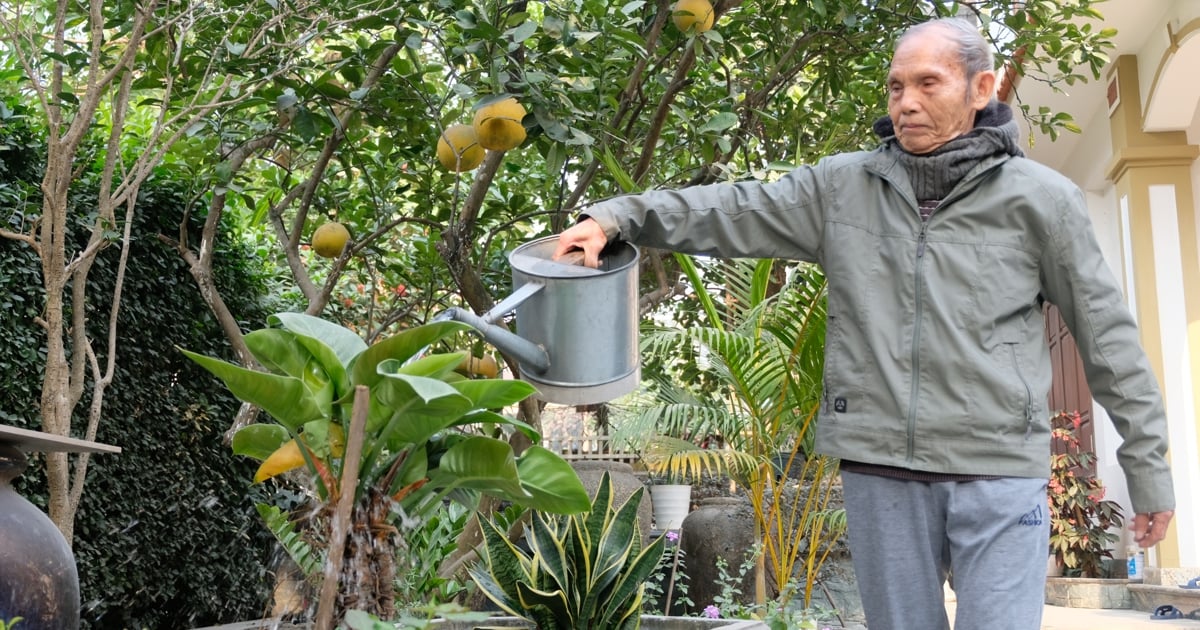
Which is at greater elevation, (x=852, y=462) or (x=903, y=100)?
(x=903, y=100)

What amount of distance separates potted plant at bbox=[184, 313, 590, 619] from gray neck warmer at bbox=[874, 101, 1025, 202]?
81 centimetres

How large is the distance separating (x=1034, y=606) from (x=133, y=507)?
365 cm

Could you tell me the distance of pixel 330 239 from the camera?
4211mm

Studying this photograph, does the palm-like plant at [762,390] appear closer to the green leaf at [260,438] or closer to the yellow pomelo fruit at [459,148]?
the yellow pomelo fruit at [459,148]

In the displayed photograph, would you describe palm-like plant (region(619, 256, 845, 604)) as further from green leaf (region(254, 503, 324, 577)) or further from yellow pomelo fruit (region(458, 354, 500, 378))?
green leaf (region(254, 503, 324, 577))

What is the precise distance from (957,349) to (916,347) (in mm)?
70

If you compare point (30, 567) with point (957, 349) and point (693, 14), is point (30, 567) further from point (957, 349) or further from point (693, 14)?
point (693, 14)

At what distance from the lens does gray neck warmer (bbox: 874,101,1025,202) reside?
205 centimetres

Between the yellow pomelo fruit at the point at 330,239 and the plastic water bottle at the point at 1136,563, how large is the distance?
23.4 feet

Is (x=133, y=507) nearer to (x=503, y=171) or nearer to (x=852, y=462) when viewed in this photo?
(x=503, y=171)

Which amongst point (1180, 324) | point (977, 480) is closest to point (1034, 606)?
point (977, 480)

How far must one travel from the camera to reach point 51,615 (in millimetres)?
2406

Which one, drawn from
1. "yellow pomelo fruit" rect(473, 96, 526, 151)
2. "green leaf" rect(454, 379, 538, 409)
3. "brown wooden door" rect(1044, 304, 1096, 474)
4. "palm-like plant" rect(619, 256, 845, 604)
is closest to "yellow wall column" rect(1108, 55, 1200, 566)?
"brown wooden door" rect(1044, 304, 1096, 474)

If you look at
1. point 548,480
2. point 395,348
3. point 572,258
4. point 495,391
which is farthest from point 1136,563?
point 395,348
